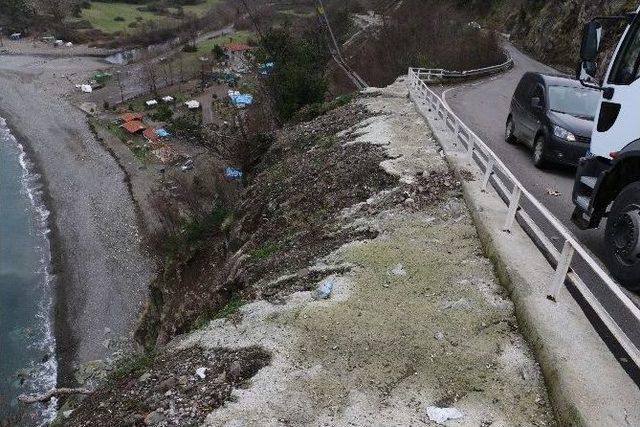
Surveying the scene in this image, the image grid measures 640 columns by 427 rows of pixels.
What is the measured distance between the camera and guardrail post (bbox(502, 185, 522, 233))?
8016 mm

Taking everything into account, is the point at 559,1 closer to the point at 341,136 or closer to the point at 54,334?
the point at 341,136

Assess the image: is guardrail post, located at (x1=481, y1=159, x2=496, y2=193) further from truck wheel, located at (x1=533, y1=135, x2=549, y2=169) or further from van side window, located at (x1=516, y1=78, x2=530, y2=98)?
van side window, located at (x1=516, y1=78, x2=530, y2=98)

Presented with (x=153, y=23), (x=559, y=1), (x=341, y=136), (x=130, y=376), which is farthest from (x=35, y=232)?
(x=153, y=23)

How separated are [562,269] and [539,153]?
7072mm

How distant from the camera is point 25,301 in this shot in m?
27.8

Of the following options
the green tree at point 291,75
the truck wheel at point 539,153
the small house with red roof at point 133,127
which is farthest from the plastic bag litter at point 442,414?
the small house with red roof at point 133,127

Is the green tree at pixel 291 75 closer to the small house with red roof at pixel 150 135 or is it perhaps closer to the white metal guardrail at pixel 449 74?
the white metal guardrail at pixel 449 74

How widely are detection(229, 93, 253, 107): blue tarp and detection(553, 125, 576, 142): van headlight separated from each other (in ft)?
158

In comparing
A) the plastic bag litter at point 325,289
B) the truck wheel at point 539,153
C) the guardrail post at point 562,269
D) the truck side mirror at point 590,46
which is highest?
the truck side mirror at point 590,46

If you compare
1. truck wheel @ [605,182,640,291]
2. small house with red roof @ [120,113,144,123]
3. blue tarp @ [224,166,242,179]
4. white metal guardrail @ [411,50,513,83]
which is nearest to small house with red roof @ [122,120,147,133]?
small house with red roof @ [120,113,144,123]

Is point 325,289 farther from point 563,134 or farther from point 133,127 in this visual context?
point 133,127

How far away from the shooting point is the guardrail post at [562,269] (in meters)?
5.95

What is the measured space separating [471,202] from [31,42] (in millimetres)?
100141

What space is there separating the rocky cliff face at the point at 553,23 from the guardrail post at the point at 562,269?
90.6ft
